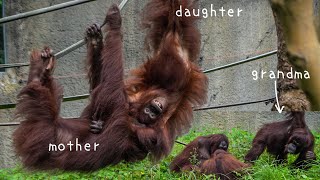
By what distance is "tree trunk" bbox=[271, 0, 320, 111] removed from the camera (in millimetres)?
1364

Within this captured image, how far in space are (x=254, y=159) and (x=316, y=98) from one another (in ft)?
10.7

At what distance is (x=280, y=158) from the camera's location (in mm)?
4781

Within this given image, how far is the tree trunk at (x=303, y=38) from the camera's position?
1.36 m

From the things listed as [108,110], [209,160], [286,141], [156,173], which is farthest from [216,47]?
[108,110]

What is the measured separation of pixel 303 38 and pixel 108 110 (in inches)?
70.2

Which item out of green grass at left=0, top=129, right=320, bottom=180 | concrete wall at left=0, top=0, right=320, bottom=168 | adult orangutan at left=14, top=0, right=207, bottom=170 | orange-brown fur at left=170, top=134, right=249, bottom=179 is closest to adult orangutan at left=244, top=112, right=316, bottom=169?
green grass at left=0, top=129, right=320, bottom=180

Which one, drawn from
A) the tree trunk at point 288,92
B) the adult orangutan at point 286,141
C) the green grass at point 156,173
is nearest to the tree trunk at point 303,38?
the green grass at point 156,173

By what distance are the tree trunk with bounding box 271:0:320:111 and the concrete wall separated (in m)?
4.11

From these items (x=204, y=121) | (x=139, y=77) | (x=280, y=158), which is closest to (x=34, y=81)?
(x=139, y=77)

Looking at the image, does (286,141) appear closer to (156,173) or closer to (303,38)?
(156,173)

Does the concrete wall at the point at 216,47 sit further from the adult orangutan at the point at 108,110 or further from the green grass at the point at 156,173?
the adult orangutan at the point at 108,110

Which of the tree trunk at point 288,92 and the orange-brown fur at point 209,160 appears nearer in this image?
the orange-brown fur at point 209,160

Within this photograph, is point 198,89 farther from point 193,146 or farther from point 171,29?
point 193,146

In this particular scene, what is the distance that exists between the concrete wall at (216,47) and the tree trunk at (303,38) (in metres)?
4.11
